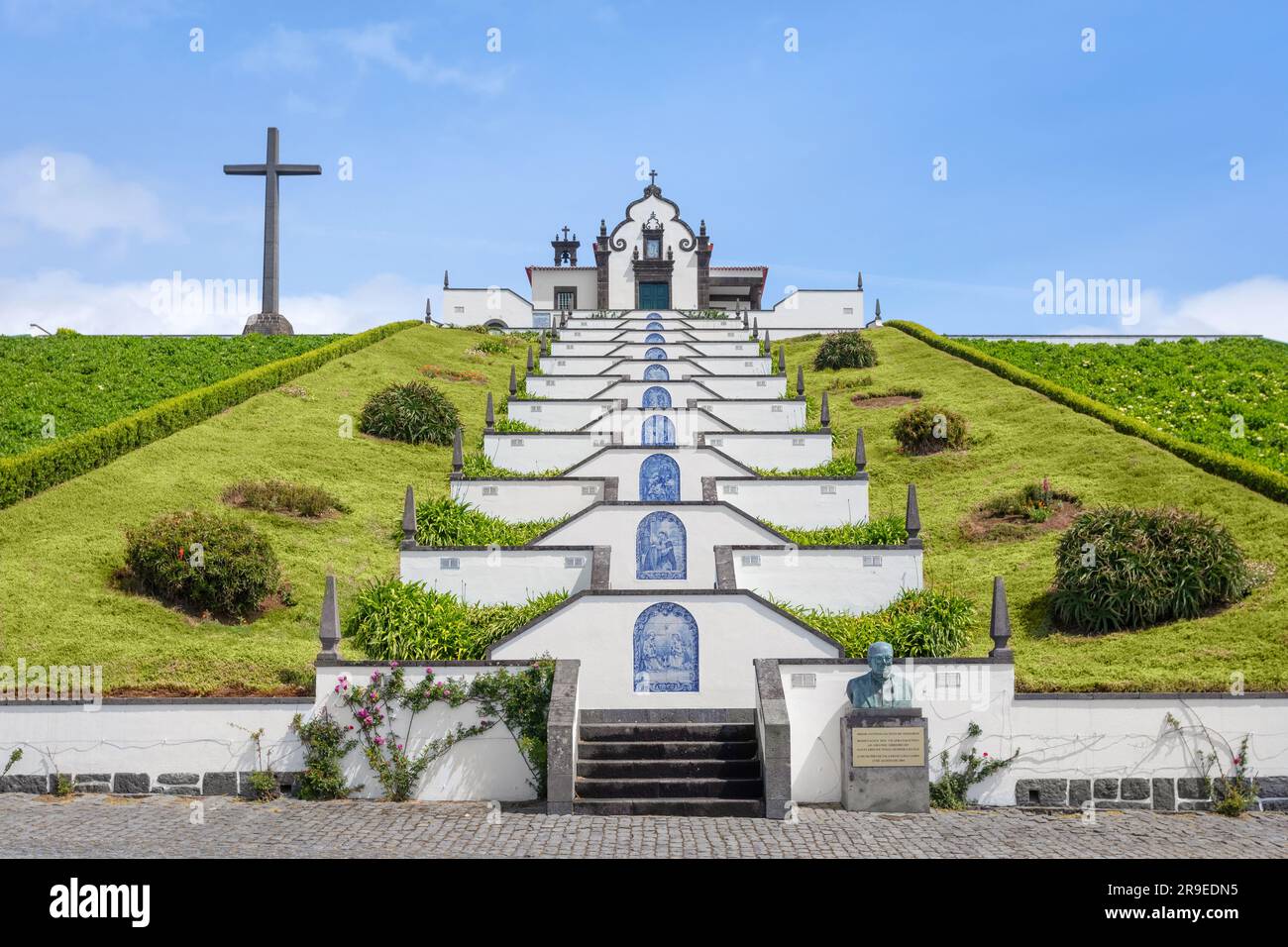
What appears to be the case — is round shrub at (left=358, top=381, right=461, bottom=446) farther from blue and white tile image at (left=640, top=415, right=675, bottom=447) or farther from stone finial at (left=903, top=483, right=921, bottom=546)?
stone finial at (left=903, top=483, right=921, bottom=546)

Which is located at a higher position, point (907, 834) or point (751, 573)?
point (751, 573)

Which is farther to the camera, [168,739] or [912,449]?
[912,449]

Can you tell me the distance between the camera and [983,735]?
1368cm

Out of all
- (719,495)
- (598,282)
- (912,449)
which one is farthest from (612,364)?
(598,282)

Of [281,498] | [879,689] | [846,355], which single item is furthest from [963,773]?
[846,355]

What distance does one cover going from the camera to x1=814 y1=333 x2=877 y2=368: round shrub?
4350 centimetres

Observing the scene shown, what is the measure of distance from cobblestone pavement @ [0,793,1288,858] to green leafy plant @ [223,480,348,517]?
31.9 feet

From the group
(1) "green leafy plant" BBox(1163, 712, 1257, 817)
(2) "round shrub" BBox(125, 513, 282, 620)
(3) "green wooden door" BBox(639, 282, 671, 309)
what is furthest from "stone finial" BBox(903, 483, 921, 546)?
(3) "green wooden door" BBox(639, 282, 671, 309)

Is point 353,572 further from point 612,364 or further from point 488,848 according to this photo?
point 612,364

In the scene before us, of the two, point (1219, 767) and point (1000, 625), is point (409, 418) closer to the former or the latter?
point (1000, 625)

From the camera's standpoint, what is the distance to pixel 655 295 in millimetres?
59281

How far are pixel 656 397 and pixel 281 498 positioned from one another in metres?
12.7

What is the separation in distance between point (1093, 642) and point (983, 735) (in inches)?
177

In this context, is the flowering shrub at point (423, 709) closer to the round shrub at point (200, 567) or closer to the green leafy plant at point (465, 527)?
the round shrub at point (200, 567)
